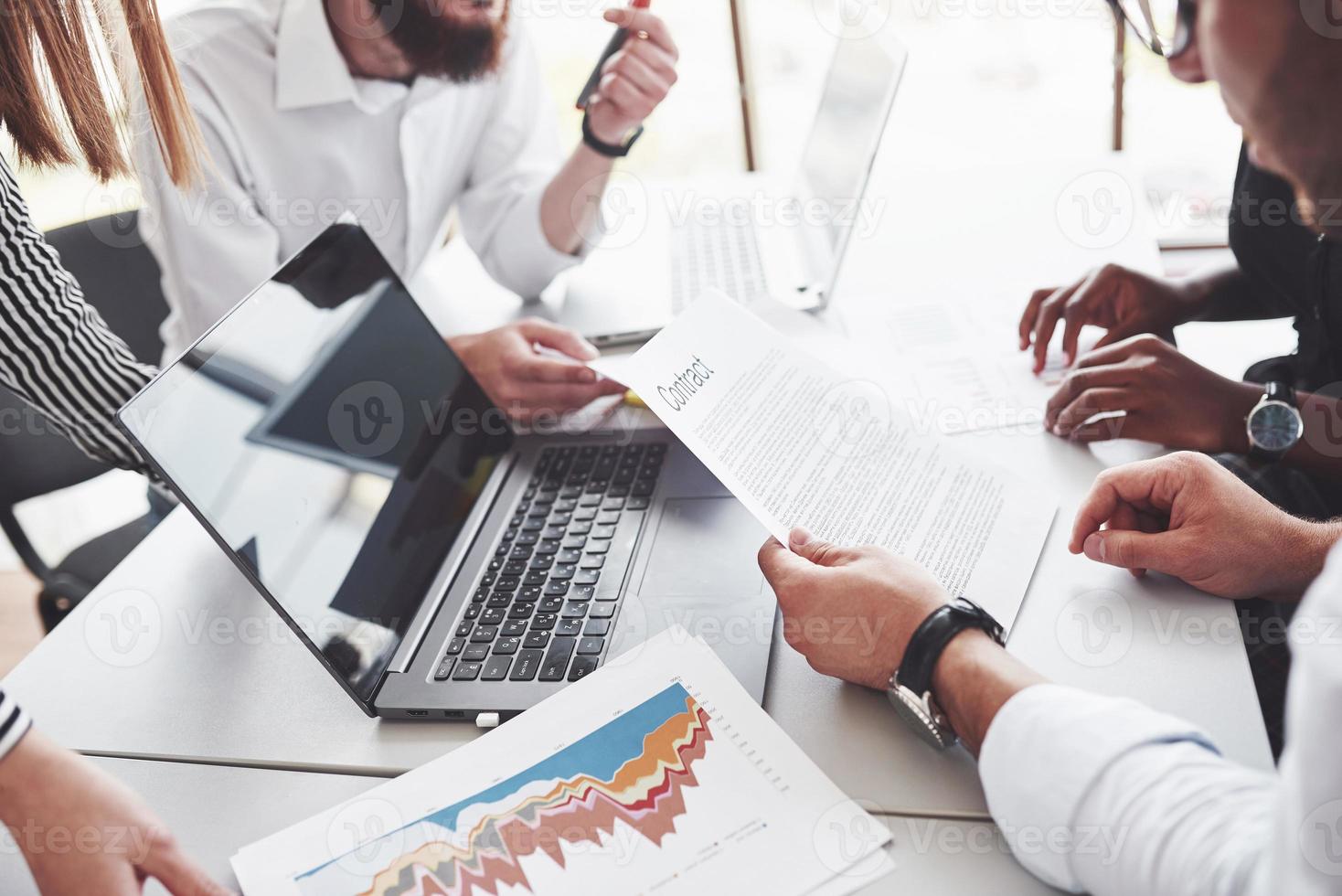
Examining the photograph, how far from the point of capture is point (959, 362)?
1070 mm

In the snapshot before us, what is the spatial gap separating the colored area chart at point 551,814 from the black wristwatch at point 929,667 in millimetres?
131

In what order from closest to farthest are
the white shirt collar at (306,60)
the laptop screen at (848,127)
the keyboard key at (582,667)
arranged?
the keyboard key at (582,667), the laptop screen at (848,127), the white shirt collar at (306,60)

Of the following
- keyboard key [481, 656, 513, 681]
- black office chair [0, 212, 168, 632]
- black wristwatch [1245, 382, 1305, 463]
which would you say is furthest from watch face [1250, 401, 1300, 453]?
black office chair [0, 212, 168, 632]

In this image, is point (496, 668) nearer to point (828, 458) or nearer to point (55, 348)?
point (828, 458)

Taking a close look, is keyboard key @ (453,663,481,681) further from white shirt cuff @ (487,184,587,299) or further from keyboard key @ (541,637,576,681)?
white shirt cuff @ (487,184,587,299)

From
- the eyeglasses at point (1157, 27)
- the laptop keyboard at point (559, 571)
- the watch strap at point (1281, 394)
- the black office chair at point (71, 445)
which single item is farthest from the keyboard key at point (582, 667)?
the black office chair at point (71, 445)

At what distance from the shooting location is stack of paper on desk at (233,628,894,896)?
1.88ft

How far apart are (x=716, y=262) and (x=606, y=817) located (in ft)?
2.96

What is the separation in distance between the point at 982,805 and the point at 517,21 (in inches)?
50.1

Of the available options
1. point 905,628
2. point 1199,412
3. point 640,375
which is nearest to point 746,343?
point 640,375

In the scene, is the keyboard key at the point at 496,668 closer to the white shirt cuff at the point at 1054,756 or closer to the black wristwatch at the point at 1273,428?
the white shirt cuff at the point at 1054,756

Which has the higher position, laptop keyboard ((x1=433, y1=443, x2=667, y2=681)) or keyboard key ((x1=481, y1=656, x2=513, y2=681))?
keyboard key ((x1=481, y1=656, x2=513, y2=681))

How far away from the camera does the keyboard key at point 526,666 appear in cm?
71

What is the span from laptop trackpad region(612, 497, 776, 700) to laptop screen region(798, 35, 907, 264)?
45 cm
